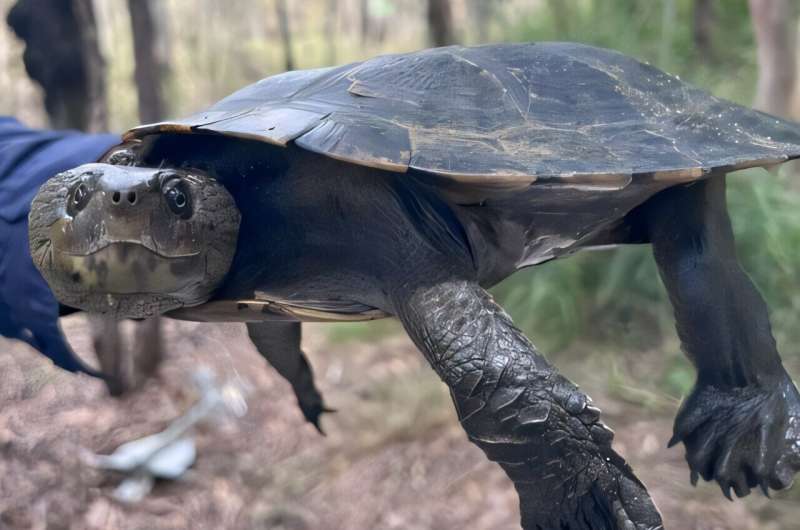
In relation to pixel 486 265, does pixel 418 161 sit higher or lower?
higher

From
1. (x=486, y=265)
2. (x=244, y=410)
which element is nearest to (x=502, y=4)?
(x=244, y=410)

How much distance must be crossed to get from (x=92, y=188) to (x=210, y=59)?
23.7 feet

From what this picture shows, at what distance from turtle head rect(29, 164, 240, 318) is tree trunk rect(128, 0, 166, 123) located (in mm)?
1523

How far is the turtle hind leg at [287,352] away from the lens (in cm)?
195

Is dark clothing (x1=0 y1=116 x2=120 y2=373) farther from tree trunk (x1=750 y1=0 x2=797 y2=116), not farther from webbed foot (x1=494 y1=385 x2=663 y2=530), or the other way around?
tree trunk (x1=750 y1=0 x2=797 y2=116)

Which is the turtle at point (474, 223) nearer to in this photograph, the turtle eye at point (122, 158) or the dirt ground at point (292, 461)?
the turtle eye at point (122, 158)

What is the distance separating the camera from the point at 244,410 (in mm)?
3105

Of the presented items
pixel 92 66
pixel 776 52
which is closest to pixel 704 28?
pixel 776 52

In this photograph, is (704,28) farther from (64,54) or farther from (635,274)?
(64,54)

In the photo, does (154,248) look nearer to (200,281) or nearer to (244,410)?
(200,281)

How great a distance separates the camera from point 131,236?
47.8 inches

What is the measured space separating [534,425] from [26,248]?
1199 millimetres

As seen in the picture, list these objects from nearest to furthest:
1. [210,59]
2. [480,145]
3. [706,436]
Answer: [480,145], [706,436], [210,59]

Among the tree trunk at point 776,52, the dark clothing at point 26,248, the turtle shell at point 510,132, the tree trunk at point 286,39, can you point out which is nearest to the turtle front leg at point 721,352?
the turtle shell at point 510,132
